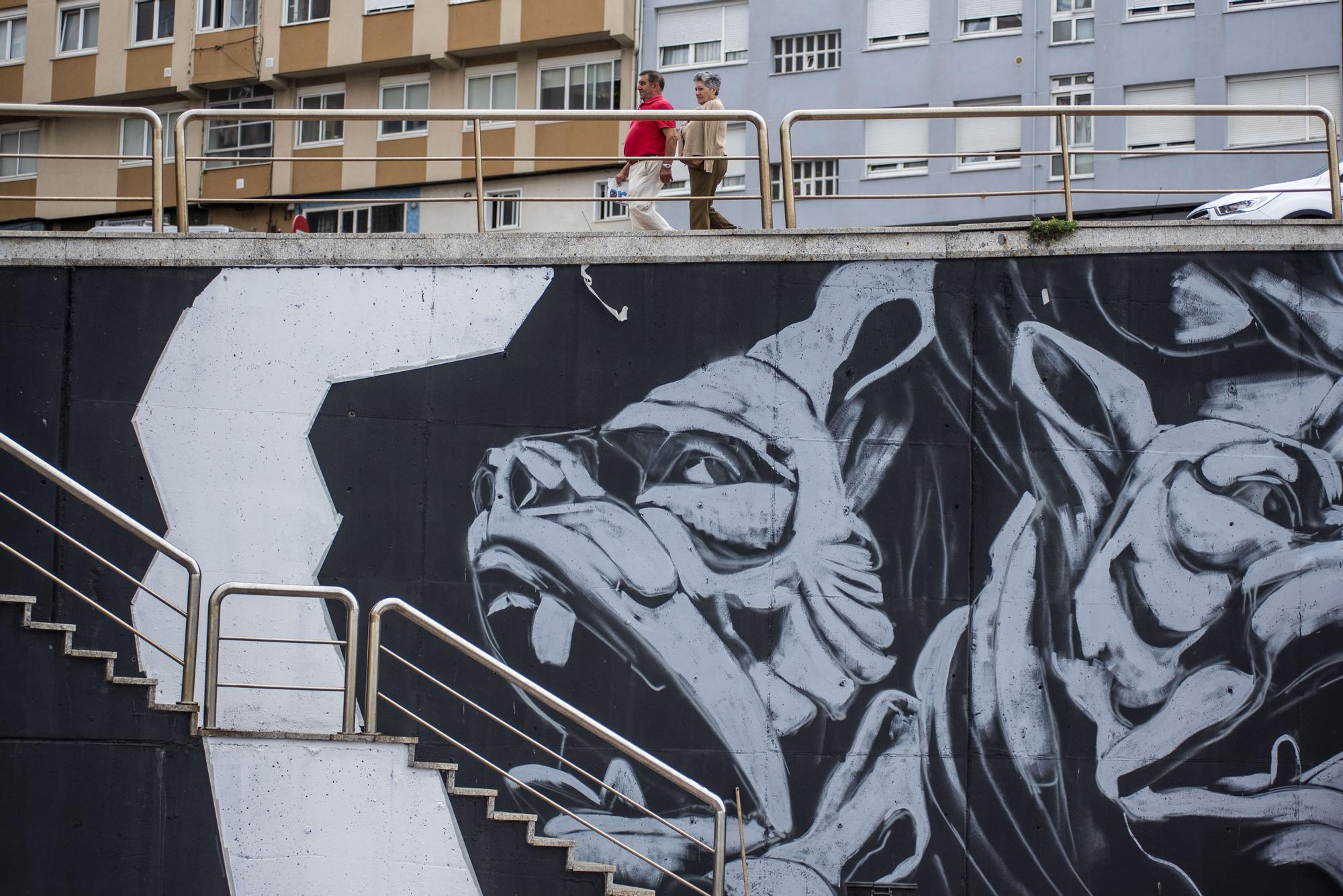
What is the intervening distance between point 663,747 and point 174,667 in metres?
3.58

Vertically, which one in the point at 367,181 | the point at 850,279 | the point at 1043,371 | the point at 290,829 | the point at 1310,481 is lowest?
the point at 290,829

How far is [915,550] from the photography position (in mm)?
9672

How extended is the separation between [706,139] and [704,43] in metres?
21.9

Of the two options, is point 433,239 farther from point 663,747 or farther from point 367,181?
point 367,181

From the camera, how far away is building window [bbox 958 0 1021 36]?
96.2ft

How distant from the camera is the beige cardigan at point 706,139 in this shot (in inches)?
433

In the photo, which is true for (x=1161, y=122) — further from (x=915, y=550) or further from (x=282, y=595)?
(x=282, y=595)

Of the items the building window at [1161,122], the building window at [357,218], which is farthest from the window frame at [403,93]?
the building window at [1161,122]

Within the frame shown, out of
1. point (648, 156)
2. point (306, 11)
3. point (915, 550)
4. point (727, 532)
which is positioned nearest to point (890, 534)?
point (915, 550)

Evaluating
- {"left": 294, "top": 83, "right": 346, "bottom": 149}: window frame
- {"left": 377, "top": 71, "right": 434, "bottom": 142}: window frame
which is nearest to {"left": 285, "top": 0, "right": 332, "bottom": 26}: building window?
{"left": 294, "top": 83, "right": 346, "bottom": 149}: window frame

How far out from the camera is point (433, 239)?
32.9 ft

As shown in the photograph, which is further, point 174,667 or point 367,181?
point 367,181

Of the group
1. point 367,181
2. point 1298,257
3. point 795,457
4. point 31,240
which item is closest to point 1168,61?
point 367,181

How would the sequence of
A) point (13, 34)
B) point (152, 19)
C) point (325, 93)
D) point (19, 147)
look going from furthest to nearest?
point (13, 34) < point (19, 147) < point (152, 19) < point (325, 93)
